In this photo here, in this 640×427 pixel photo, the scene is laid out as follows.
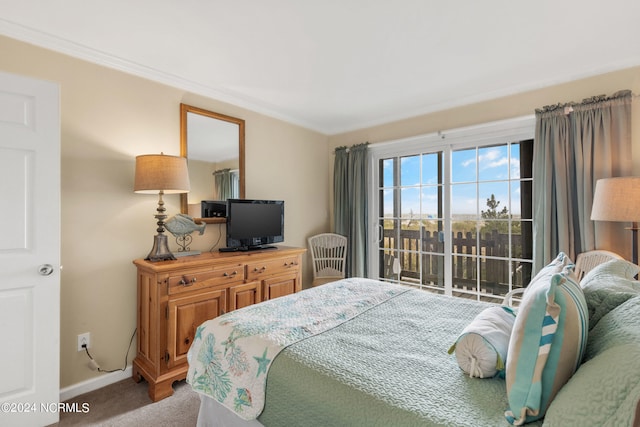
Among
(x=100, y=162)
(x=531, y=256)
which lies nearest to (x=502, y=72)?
(x=531, y=256)

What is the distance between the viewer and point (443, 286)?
363 centimetres

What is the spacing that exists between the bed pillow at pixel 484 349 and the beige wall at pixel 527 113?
2.23 metres

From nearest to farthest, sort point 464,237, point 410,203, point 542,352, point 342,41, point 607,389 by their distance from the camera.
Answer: point 607,389 → point 542,352 → point 342,41 → point 464,237 → point 410,203

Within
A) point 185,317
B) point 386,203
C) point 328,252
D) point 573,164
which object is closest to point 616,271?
point 573,164

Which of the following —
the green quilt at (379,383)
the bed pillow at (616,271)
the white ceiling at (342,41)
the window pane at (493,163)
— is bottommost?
the green quilt at (379,383)

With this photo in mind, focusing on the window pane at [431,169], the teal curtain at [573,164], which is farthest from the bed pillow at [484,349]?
the window pane at [431,169]

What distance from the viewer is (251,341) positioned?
1.40 meters

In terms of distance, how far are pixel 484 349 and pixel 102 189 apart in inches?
108

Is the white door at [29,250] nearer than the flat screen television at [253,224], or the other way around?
the white door at [29,250]

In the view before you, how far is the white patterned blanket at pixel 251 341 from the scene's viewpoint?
4.29 feet

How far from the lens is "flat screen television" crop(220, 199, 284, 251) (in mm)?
3002

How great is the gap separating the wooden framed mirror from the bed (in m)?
1.58

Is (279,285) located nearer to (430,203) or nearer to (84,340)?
(84,340)

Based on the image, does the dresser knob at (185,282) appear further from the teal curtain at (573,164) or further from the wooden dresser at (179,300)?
the teal curtain at (573,164)
